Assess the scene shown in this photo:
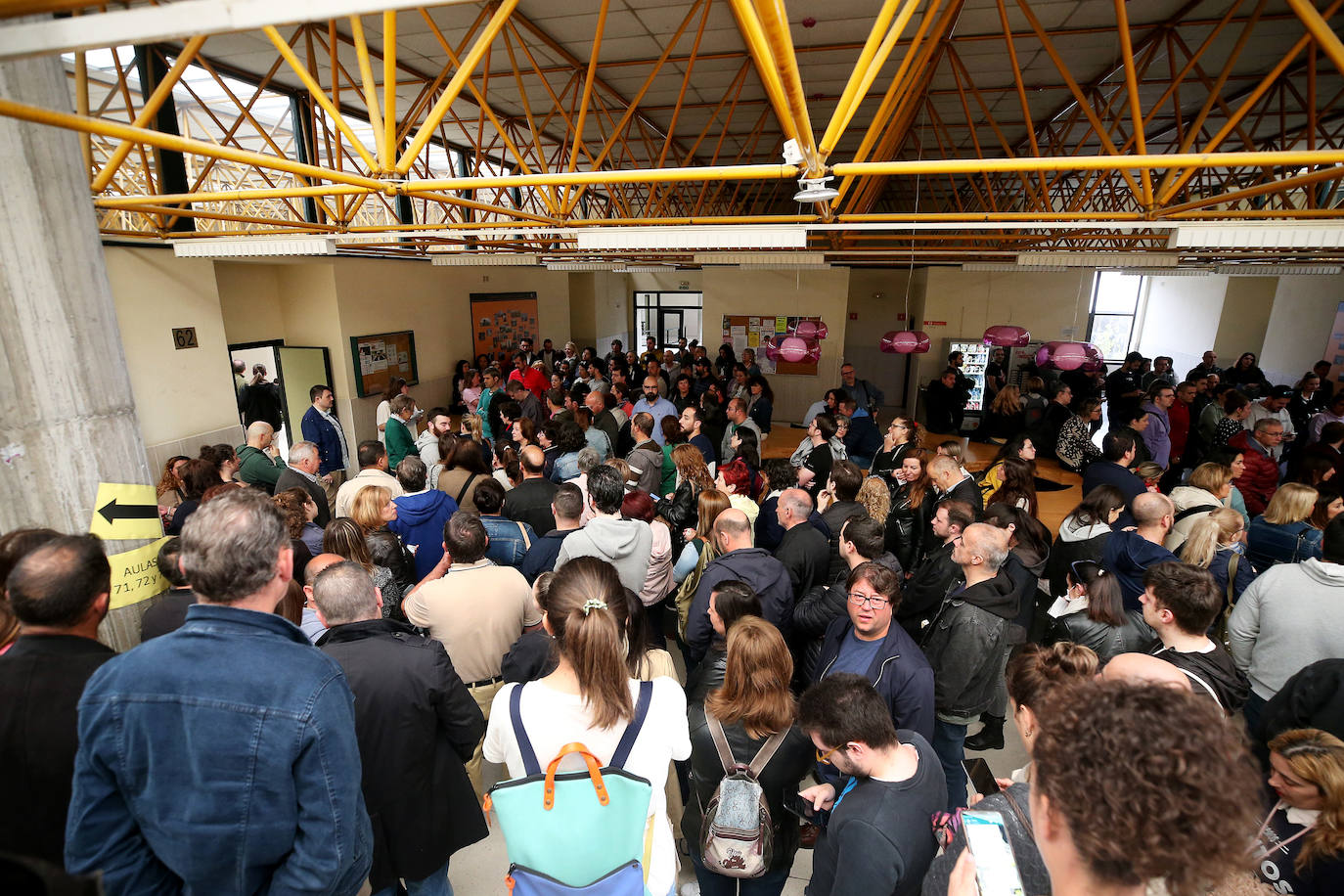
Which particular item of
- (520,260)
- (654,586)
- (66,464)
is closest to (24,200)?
(66,464)

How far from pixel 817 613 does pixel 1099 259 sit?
6.83 metres

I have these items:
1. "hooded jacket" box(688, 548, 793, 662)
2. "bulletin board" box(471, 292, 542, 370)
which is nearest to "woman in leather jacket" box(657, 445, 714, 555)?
"hooded jacket" box(688, 548, 793, 662)

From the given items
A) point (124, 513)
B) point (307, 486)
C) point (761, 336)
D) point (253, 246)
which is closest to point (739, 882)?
point (124, 513)

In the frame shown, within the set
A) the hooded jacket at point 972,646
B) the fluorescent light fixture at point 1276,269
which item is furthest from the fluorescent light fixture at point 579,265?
the fluorescent light fixture at point 1276,269

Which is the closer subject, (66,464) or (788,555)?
(66,464)

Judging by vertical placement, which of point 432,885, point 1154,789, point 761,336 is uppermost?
point 761,336

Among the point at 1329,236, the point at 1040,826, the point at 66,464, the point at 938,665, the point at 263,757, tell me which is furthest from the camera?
the point at 1329,236

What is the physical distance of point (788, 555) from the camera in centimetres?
352

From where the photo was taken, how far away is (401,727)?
1980mm

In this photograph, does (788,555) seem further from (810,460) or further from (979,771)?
(810,460)

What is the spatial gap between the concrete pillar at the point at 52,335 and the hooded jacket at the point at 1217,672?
4323 millimetres

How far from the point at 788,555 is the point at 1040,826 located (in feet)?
8.40

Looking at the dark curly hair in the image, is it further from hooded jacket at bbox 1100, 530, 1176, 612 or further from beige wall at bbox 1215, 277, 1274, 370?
beige wall at bbox 1215, 277, 1274, 370

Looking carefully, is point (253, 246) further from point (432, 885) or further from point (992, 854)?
point (992, 854)
